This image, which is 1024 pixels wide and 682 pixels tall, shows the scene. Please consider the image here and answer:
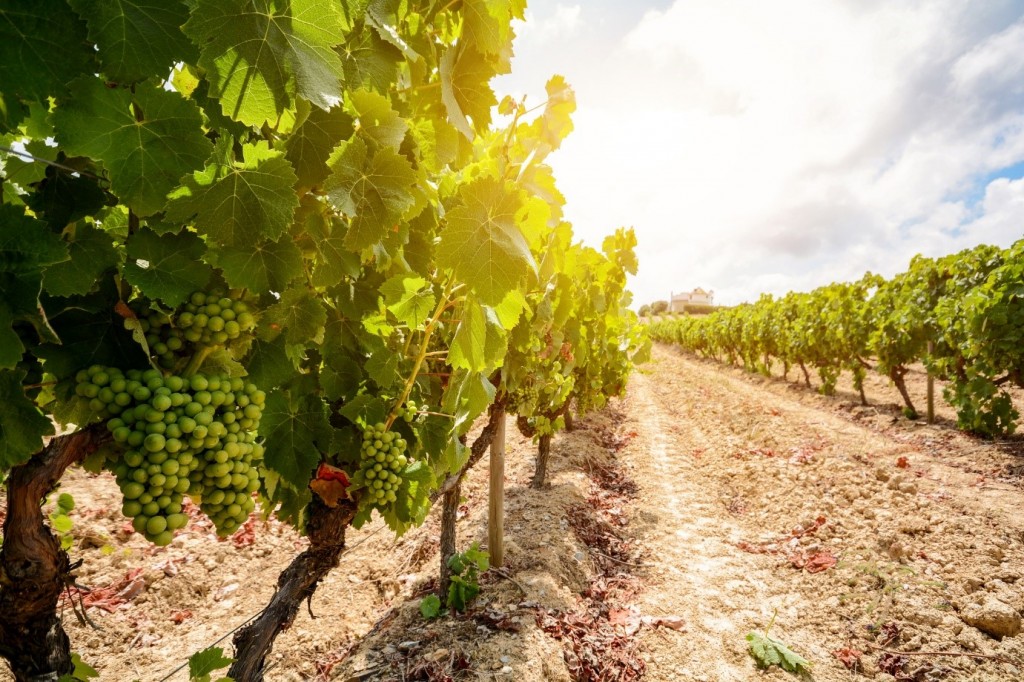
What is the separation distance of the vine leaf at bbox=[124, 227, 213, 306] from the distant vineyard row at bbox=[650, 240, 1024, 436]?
11.6 meters

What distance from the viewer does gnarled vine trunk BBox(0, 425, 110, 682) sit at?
1.18 metres

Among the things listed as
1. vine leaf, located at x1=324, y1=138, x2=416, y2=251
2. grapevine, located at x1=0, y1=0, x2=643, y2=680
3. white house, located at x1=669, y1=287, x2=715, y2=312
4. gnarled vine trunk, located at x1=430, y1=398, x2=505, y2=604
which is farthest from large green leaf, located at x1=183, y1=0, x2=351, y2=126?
white house, located at x1=669, y1=287, x2=715, y2=312

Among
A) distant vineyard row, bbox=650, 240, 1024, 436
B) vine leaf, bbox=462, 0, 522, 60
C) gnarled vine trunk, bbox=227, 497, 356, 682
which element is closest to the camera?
vine leaf, bbox=462, 0, 522, 60

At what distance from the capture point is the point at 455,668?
10.2 ft

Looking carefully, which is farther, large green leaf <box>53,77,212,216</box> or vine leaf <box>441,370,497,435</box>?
vine leaf <box>441,370,497,435</box>

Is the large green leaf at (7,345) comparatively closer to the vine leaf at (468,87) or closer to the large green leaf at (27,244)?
the large green leaf at (27,244)

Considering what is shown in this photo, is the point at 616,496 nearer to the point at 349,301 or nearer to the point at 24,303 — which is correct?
the point at 349,301

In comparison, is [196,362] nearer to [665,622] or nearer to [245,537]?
[665,622]

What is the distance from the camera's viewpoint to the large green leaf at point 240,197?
3.38ft

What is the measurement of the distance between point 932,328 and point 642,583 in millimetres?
10615

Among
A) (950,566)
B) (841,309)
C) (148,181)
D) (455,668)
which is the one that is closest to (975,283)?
(841,309)

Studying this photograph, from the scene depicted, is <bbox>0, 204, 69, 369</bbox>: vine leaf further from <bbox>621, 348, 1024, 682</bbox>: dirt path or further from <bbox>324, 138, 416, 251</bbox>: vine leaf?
<bbox>621, 348, 1024, 682</bbox>: dirt path

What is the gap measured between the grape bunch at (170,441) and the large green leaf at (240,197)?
36 centimetres

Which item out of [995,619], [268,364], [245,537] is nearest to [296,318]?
[268,364]
